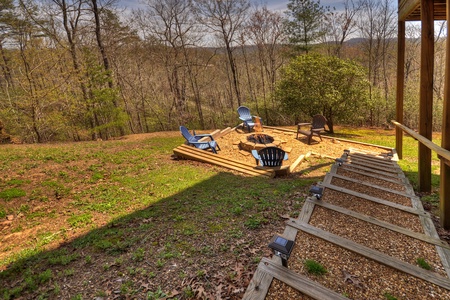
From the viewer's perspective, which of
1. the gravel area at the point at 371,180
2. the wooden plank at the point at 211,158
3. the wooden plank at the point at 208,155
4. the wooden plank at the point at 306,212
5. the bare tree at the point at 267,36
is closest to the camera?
the wooden plank at the point at 306,212

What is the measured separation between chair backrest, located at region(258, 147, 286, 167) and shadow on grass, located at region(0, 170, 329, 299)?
6.11 feet

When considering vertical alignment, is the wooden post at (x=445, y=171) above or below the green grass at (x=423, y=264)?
above

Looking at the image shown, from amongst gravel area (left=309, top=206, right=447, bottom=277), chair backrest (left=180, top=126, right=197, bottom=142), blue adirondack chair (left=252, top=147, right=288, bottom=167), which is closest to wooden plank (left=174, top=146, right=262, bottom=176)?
blue adirondack chair (left=252, top=147, right=288, bottom=167)

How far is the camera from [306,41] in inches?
591

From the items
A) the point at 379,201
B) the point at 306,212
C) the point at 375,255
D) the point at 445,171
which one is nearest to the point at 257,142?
the point at 379,201

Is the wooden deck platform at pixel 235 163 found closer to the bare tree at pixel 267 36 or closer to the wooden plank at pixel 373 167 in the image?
the wooden plank at pixel 373 167

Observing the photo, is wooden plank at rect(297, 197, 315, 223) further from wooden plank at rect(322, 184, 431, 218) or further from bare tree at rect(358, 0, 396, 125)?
bare tree at rect(358, 0, 396, 125)

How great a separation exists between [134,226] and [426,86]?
486 centimetres

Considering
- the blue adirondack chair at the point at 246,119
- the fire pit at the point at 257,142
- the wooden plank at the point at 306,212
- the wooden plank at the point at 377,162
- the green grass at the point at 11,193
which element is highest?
the blue adirondack chair at the point at 246,119

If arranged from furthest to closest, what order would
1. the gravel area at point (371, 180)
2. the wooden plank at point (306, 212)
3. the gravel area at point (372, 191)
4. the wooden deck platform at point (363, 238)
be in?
the gravel area at point (371, 180) < the gravel area at point (372, 191) < the wooden plank at point (306, 212) < the wooden deck platform at point (363, 238)

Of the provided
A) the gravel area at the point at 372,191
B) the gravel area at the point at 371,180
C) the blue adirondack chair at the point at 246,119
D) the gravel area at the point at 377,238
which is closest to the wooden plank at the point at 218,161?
the gravel area at the point at 371,180

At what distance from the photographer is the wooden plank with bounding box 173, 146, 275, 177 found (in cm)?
532

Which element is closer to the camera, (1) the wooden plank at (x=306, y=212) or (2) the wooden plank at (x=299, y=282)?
(2) the wooden plank at (x=299, y=282)

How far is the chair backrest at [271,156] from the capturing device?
5.34 metres
